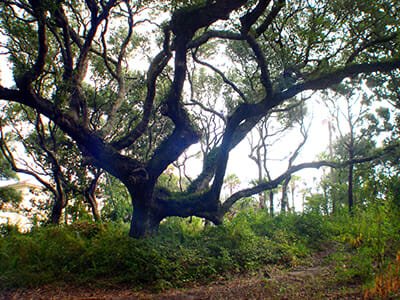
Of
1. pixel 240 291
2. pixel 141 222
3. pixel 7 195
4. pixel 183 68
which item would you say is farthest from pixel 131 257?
pixel 7 195

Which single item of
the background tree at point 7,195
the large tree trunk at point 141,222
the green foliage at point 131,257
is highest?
the background tree at point 7,195

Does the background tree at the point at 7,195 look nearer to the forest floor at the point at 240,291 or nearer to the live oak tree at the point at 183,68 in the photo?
the live oak tree at the point at 183,68

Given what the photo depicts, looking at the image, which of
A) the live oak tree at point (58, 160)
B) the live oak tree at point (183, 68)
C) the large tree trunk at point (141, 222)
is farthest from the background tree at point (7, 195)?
the large tree trunk at point (141, 222)

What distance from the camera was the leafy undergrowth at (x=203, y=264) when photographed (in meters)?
4.45

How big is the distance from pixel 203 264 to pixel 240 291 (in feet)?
4.27

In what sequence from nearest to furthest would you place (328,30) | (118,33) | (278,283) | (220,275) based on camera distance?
(278,283)
(220,275)
(328,30)
(118,33)

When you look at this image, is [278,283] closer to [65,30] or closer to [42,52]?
[42,52]

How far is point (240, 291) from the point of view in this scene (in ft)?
15.9

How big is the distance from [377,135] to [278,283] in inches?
519

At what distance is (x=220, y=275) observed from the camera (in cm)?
584

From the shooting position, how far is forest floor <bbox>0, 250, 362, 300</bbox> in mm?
4357

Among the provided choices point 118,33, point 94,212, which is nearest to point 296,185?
point 94,212

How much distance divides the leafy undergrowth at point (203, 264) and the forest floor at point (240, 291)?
2 cm

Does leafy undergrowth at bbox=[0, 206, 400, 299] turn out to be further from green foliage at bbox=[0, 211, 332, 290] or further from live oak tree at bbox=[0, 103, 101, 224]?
live oak tree at bbox=[0, 103, 101, 224]
